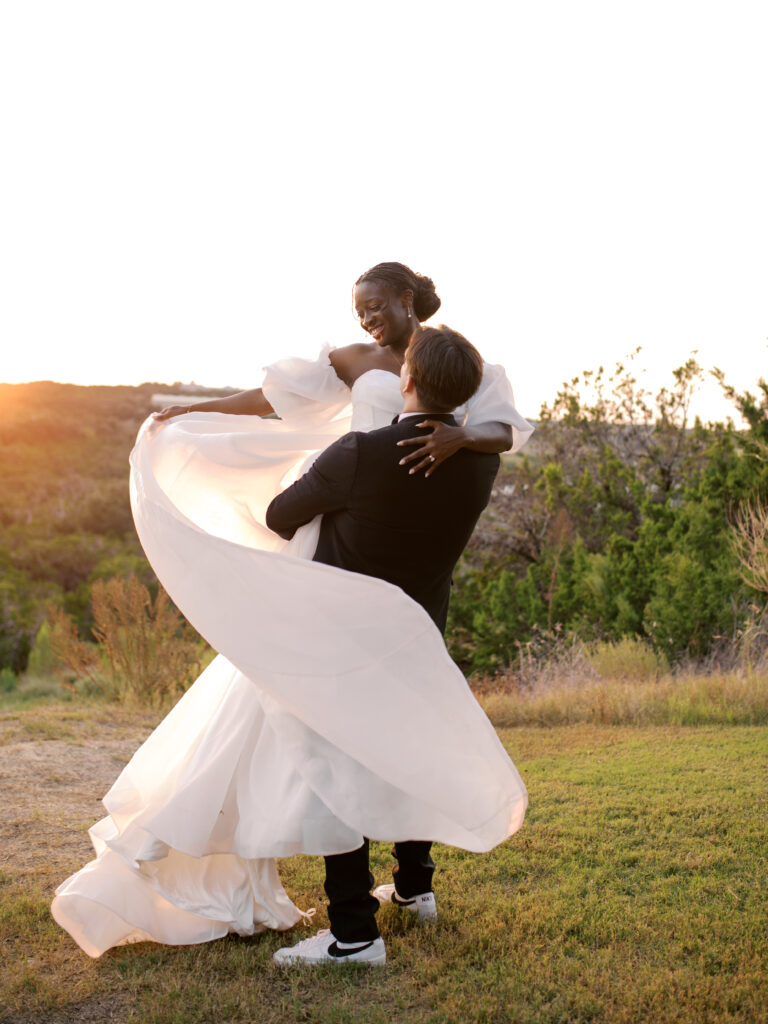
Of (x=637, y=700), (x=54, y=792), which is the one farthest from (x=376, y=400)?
(x=637, y=700)

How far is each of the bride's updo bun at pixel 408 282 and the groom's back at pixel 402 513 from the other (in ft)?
2.49

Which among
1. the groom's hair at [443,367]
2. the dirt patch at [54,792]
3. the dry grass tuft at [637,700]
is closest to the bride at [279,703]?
the groom's hair at [443,367]

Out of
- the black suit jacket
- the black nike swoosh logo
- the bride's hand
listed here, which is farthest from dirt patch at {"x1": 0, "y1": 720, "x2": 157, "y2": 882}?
the bride's hand

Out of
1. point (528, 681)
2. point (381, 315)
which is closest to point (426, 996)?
point (381, 315)

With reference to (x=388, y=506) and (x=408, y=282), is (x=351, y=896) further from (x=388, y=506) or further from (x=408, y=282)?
(x=408, y=282)

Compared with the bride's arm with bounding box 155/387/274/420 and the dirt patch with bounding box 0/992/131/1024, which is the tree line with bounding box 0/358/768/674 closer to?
the bride's arm with bounding box 155/387/274/420

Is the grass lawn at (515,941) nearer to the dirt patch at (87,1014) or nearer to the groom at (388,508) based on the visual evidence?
the dirt patch at (87,1014)

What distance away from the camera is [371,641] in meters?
2.69

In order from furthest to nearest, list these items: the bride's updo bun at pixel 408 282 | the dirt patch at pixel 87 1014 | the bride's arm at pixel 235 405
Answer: the bride's arm at pixel 235 405
the bride's updo bun at pixel 408 282
the dirt patch at pixel 87 1014

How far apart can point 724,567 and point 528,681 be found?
2.51 meters

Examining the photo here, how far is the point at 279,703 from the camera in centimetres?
282

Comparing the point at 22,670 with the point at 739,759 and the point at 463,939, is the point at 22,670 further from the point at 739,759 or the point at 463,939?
the point at 463,939

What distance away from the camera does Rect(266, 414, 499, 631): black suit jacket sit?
Answer: 269cm

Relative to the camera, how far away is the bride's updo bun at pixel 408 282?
10.8 ft
